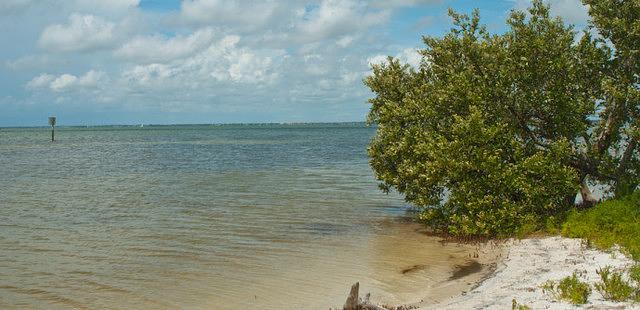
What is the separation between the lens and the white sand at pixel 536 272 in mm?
12922

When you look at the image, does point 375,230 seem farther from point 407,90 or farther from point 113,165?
point 113,165

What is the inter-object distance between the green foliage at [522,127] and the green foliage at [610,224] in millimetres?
1547

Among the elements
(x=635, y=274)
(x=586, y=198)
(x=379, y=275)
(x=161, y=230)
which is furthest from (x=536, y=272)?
(x=161, y=230)

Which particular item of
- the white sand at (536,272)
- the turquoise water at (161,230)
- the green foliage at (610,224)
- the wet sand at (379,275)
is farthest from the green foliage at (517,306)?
the turquoise water at (161,230)

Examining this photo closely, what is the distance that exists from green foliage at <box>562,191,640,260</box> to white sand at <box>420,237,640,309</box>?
512 millimetres

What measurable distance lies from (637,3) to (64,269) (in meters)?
23.8

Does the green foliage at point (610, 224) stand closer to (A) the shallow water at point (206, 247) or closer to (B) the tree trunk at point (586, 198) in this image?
(B) the tree trunk at point (586, 198)

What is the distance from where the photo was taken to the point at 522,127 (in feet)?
80.4

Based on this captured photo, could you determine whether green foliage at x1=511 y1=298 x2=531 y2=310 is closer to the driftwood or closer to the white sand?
the white sand

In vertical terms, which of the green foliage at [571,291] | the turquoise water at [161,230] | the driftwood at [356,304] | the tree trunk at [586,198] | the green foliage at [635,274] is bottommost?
the turquoise water at [161,230]

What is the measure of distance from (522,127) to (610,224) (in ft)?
20.8

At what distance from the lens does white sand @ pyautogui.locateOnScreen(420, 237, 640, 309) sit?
12.9 meters

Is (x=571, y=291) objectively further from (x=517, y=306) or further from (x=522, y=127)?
(x=522, y=127)

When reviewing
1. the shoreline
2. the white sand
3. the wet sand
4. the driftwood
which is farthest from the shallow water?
the driftwood
